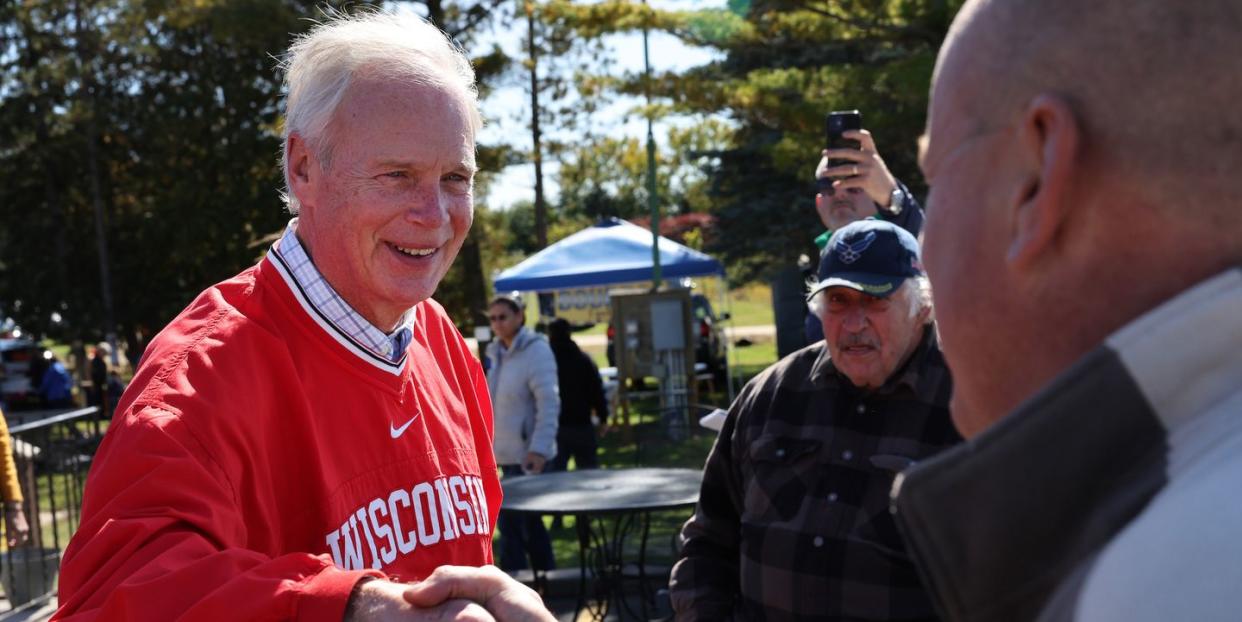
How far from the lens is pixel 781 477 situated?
319cm

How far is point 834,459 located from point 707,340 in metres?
18.1

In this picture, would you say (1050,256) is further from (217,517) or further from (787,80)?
(787,80)

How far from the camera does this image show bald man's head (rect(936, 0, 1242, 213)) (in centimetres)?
90

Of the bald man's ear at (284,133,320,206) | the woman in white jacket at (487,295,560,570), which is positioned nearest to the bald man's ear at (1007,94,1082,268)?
the bald man's ear at (284,133,320,206)

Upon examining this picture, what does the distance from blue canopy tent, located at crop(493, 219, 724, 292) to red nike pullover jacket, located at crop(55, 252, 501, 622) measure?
39.7ft

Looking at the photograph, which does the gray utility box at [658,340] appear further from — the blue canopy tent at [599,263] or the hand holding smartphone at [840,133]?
the hand holding smartphone at [840,133]

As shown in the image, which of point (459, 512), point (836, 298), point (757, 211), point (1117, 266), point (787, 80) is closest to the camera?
point (1117, 266)

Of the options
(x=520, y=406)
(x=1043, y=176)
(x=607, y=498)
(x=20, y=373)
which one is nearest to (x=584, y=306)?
(x=520, y=406)

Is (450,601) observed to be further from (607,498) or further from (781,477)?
(607,498)

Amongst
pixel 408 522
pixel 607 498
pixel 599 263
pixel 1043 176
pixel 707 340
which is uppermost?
pixel 1043 176

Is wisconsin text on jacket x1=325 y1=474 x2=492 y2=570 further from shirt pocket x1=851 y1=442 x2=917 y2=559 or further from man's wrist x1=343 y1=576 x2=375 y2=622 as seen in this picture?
shirt pocket x1=851 y1=442 x2=917 y2=559

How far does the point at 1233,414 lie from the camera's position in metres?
0.80

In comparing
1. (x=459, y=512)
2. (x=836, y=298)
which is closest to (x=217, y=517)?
(x=459, y=512)

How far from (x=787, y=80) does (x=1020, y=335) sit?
15900 millimetres
